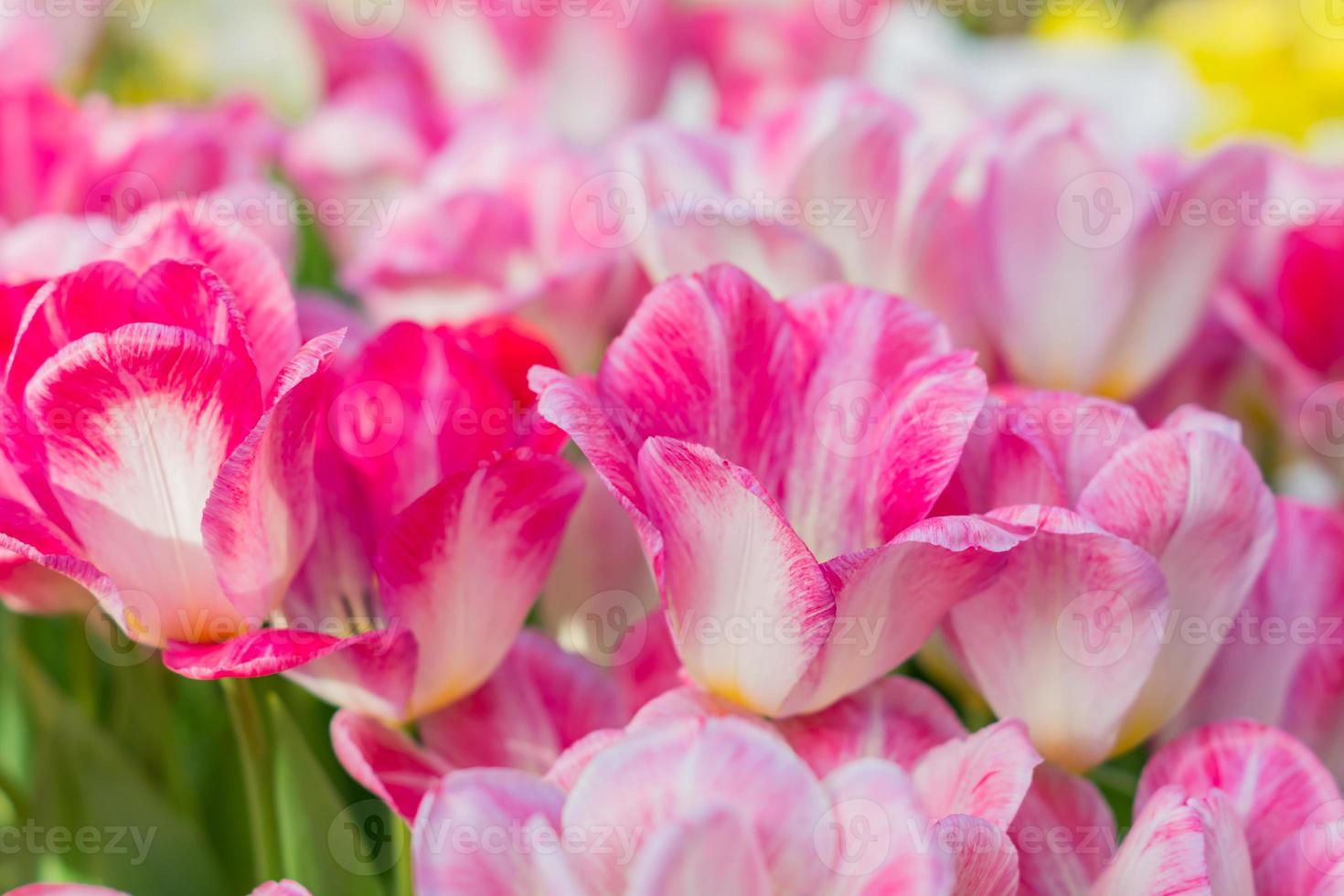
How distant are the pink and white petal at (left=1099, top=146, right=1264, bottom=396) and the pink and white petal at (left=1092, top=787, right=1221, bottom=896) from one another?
0.19 m

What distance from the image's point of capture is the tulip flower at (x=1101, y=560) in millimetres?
289

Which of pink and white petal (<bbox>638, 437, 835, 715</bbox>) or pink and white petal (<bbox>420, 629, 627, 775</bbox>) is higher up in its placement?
pink and white petal (<bbox>638, 437, 835, 715</bbox>)

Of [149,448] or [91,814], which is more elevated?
[149,448]

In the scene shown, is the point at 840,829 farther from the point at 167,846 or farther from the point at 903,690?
the point at 167,846

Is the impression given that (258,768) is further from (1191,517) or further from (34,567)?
A: (1191,517)

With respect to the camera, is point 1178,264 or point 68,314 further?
point 1178,264

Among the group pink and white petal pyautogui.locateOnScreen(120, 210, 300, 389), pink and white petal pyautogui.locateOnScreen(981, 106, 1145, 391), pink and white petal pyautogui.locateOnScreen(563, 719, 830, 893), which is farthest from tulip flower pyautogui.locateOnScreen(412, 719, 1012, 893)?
pink and white petal pyautogui.locateOnScreen(981, 106, 1145, 391)

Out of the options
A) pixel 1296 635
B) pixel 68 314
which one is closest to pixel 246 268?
pixel 68 314

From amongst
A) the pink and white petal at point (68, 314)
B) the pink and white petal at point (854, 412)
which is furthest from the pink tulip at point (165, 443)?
the pink and white petal at point (854, 412)

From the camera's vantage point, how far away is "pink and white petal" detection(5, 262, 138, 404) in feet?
0.92

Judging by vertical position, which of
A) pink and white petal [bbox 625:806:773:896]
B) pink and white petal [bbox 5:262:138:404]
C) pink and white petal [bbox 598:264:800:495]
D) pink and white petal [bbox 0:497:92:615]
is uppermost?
pink and white petal [bbox 5:262:138:404]

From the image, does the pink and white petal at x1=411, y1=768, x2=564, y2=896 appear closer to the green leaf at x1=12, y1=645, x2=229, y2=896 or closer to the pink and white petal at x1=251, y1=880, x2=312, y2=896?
the pink and white petal at x1=251, y1=880, x2=312, y2=896

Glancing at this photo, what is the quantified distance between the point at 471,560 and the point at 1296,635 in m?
0.20

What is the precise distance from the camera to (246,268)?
0.31 metres
